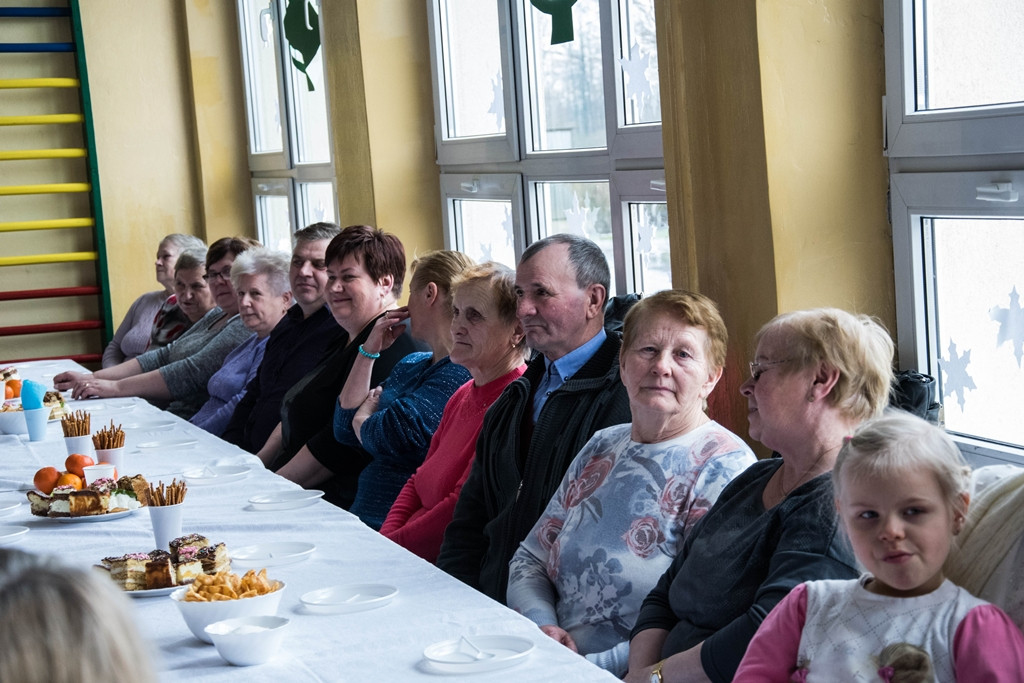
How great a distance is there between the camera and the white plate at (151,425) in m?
3.63

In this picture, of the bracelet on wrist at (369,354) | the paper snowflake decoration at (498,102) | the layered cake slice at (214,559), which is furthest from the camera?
the paper snowflake decoration at (498,102)

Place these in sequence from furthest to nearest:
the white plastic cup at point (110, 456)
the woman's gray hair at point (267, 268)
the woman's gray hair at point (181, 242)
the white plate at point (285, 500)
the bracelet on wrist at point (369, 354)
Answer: the woman's gray hair at point (181, 242), the woman's gray hair at point (267, 268), the bracelet on wrist at point (369, 354), the white plastic cup at point (110, 456), the white plate at point (285, 500)

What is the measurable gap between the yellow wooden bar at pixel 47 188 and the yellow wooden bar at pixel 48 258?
357mm

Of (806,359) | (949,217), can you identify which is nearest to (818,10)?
(949,217)

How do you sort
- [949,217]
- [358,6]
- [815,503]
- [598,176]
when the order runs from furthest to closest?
[358,6] → [598,176] → [949,217] → [815,503]

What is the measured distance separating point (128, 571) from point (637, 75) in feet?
6.50

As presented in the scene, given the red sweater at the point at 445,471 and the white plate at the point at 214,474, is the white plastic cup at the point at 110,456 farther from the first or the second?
the red sweater at the point at 445,471

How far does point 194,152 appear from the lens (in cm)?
713

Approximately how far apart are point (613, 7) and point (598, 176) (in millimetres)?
492

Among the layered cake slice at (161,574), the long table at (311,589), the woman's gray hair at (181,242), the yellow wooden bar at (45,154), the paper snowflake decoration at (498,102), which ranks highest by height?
the yellow wooden bar at (45,154)

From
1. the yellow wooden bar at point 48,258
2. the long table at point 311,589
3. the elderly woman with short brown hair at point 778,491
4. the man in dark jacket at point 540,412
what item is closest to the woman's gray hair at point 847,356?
the elderly woman with short brown hair at point 778,491

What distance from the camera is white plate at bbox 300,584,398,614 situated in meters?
1.75

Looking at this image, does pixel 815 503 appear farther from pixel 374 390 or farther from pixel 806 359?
pixel 374 390

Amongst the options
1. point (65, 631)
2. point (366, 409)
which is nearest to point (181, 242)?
point (366, 409)
